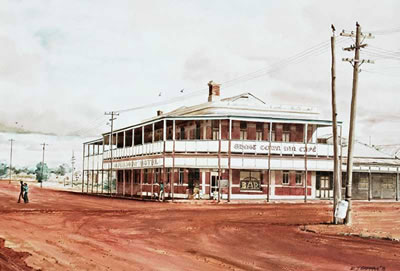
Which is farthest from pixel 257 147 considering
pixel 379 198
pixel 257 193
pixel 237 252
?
pixel 237 252

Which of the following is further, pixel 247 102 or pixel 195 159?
pixel 247 102

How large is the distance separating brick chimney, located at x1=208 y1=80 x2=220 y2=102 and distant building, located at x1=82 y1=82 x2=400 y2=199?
2.11m

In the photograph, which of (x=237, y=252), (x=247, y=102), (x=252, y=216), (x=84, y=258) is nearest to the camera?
(x=84, y=258)

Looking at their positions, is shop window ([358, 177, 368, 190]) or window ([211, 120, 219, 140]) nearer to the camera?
window ([211, 120, 219, 140])

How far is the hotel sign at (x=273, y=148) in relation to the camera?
43.3 metres

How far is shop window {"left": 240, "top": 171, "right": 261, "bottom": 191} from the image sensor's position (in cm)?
4534

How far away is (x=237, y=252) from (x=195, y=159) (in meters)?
28.5

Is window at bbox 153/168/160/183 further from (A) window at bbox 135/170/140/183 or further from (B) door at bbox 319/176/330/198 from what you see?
(B) door at bbox 319/176/330/198

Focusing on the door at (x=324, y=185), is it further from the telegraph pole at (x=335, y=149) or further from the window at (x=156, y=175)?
the telegraph pole at (x=335, y=149)

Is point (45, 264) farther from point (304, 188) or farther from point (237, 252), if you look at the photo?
point (304, 188)

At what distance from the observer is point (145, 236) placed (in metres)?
18.0

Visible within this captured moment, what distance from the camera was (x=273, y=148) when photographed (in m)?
44.0
